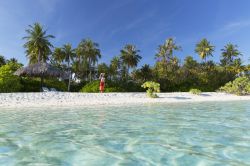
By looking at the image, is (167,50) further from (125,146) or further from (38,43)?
(125,146)

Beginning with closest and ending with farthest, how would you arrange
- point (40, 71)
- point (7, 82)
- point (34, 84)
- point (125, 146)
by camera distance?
1. point (125, 146)
2. point (7, 82)
3. point (40, 71)
4. point (34, 84)

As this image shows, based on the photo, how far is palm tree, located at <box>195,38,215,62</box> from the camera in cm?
6025

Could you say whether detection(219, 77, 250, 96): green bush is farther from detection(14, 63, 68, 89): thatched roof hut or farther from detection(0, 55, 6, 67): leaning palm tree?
detection(0, 55, 6, 67): leaning palm tree

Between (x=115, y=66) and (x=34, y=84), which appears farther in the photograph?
(x=115, y=66)

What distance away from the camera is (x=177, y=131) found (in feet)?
22.2

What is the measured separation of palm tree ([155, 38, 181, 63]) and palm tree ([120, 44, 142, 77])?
4.40 m

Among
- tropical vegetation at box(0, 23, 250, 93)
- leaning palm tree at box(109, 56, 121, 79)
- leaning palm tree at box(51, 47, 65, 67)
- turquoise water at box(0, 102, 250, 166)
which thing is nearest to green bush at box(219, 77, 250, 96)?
tropical vegetation at box(0, 23, 250, 93)

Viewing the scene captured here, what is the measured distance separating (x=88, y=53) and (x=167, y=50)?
636 inches

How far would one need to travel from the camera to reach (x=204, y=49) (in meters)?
60.5

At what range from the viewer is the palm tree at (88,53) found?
181 ft

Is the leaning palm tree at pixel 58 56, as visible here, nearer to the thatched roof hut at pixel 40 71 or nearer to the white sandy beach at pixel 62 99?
the thatched roof hut at pixel 40 71

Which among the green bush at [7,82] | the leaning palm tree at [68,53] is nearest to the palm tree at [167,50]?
the leaning palm tree at [68,53]

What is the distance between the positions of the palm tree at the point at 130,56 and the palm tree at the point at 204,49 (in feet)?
48.4

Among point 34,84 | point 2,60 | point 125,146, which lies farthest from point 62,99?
point 2,60
